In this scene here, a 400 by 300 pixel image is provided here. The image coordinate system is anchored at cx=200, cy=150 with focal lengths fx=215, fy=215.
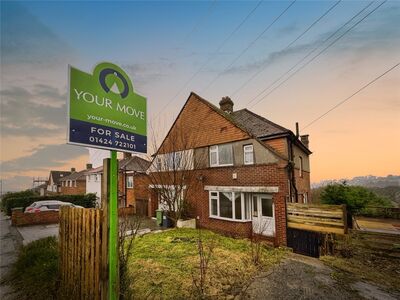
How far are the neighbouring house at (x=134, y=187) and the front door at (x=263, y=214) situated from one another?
11133 millimetres

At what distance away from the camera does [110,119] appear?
3.78 m

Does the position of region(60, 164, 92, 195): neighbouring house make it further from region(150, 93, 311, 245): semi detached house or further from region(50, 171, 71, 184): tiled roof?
region(150, 93, 311, 245): semi detached house

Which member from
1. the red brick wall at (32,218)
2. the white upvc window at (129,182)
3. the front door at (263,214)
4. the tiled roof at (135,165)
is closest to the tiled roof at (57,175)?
the tiled roof at (135,165)

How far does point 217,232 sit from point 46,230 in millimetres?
11709

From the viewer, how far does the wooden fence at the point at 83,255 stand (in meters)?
3.89

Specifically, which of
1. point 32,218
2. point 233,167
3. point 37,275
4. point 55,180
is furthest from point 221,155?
point 55,180

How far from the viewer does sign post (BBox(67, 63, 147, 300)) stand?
3.34m

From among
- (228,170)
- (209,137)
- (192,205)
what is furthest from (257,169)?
(192,205)

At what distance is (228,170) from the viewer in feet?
43.9

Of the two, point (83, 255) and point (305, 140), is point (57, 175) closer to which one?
point (305, 140)

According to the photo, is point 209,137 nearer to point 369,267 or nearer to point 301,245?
point 301,245

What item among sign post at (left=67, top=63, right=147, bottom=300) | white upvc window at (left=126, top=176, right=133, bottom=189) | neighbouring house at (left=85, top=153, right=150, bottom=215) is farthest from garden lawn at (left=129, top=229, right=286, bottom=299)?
white upvc window at (left=126, top=176, right=133, bottom=189)

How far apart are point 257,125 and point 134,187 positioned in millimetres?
15591

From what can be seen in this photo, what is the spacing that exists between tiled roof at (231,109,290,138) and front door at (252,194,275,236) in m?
3.72
